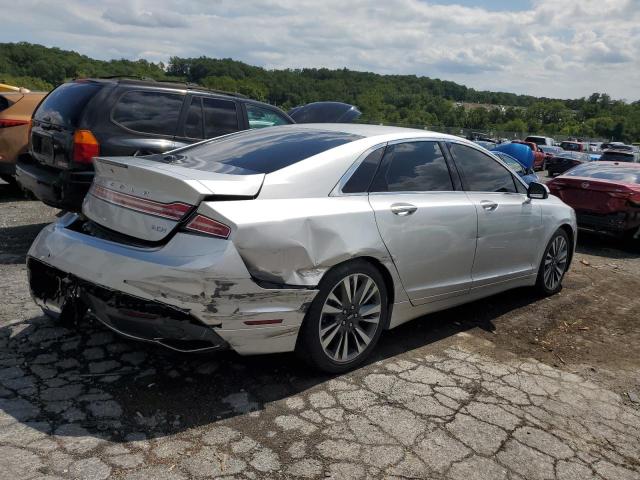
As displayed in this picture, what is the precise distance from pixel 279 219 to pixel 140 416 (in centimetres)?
124

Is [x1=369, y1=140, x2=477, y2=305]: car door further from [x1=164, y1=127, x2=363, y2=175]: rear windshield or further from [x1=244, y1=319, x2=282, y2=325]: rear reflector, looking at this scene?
[x1=244, y1=319, x2=282, y2=325]: rear reflector

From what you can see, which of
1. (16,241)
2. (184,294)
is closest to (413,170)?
(184,294)

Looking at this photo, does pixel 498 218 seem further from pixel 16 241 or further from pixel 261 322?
pixel 16 241

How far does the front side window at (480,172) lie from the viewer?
178 inches

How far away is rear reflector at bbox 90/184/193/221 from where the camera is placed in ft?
9.90

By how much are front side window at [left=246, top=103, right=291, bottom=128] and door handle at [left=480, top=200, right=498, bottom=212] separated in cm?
331

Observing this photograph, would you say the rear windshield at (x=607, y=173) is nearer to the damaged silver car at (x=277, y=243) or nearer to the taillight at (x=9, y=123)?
the damaged silver car at (x=277, y=243)

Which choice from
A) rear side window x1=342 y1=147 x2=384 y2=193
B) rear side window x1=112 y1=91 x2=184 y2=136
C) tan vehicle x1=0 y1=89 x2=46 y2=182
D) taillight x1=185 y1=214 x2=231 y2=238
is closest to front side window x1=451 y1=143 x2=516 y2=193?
rear side window x1=342 y1=147 x2=384 y2=193

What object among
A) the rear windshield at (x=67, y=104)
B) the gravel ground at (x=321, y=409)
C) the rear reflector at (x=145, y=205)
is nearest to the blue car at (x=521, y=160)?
the gravel ground at (x=321, y=409)

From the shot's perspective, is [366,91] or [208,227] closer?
[208,227]

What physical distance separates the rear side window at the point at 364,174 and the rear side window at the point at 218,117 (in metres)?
3.14

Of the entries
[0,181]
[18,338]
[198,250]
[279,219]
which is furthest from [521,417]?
[0,181]

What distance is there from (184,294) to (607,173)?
27.2 feet

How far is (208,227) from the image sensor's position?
2.95 metres
